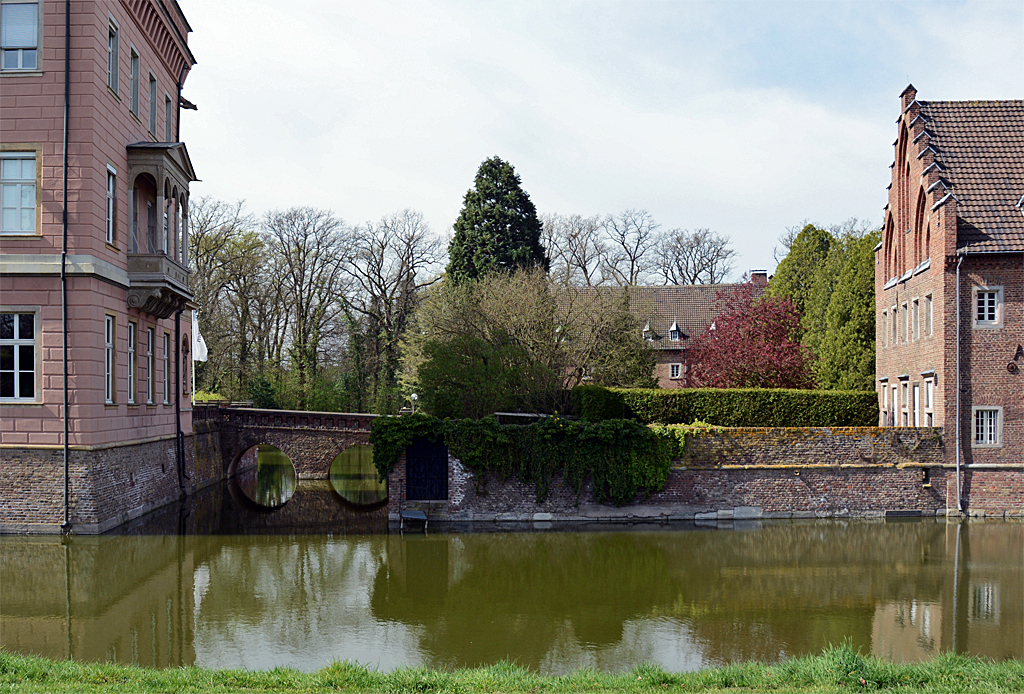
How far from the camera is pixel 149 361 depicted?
22.1m

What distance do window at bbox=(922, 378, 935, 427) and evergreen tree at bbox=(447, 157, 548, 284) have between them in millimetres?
17524

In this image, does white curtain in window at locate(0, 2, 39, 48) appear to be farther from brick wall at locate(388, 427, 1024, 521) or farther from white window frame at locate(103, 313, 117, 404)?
brick wall at locate(388, 427, 1024, 521)

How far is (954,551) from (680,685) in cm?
1229

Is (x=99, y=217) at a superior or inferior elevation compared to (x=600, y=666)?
superior

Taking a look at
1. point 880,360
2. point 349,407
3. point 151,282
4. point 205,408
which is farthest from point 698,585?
point 349,407

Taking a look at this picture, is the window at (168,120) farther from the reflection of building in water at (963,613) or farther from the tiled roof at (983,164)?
the reflection of building in water at (963,613)

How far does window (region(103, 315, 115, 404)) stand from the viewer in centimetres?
1831

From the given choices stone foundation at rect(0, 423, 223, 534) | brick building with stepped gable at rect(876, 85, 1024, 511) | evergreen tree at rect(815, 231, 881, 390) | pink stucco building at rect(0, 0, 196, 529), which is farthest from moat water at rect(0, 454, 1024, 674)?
evergreen tree at rect(815, 231, 881, 390)

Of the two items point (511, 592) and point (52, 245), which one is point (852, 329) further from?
point (52, 245)

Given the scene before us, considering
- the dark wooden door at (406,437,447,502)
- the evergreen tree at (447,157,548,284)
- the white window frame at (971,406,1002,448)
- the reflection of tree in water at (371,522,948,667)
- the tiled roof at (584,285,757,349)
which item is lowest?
the reflection of tree in water at (371,522,948,667)

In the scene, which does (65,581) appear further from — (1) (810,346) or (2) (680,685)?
(1) (810,346)

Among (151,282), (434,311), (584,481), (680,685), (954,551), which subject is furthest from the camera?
(434,311)

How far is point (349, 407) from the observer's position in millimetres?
41625

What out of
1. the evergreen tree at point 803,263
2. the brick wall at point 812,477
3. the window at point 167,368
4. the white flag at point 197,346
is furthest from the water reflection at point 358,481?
the evergreen tree at point 803,263
